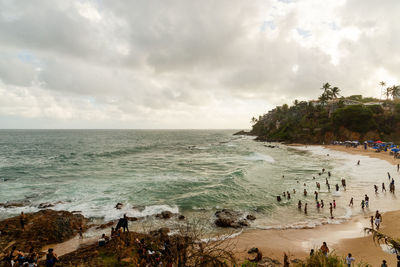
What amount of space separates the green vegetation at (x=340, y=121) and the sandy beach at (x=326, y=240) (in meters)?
74.3

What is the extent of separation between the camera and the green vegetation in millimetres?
75425

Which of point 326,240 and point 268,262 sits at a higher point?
point 268,262

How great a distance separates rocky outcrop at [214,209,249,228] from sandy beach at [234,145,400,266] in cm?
144

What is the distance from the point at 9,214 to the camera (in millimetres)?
21281

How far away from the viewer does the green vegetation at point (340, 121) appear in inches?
2969

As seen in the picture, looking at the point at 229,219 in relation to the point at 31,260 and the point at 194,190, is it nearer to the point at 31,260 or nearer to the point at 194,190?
the point at 194,190

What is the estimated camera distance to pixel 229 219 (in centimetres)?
2009

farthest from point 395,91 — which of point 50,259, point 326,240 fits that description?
point 50,259

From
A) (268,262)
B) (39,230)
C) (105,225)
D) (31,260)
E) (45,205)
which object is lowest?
(105,225)

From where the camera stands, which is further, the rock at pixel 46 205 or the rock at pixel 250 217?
the rock at pixel 46 205

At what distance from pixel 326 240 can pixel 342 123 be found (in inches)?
3384

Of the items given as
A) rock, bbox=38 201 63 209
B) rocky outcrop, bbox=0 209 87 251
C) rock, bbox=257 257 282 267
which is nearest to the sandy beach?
rock, bbox=257 257 282 267

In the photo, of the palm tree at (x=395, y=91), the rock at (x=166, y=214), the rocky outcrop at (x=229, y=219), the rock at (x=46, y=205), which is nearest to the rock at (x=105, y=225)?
the rock at (x=166, y=214)

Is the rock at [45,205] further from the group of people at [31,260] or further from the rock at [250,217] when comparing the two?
the rock at [250,217]
